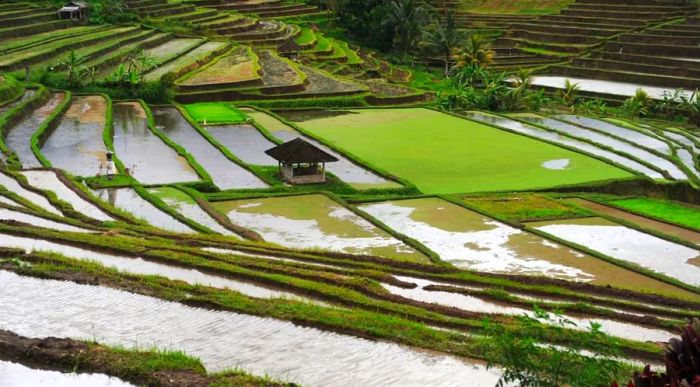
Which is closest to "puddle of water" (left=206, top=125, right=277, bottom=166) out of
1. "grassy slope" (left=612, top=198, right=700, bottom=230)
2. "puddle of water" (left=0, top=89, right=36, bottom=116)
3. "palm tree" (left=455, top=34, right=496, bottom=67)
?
"puddle of water" (left=0, top=89, right=36, bottom=116)

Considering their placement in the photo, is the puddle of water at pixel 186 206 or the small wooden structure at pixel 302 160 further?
the small wooden structure at pixel 302 160

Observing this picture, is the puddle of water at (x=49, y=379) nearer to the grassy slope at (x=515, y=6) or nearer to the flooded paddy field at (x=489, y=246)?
the flooded paddy field at (x=489, y=246)

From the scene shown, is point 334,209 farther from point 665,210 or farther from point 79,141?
point 79,141

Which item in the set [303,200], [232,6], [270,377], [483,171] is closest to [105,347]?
[270,377]

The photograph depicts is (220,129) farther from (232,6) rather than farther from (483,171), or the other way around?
(232,6)

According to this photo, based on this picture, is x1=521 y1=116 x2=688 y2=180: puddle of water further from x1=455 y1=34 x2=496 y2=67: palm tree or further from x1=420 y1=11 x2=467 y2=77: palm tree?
x1=420 y1=11 x2=467 y2=77: palm tree

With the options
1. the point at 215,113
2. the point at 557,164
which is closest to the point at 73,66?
the point at 215,113

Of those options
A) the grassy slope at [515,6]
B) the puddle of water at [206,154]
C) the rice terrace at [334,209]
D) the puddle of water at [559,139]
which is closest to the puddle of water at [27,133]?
the rice terrace at [334,209]
